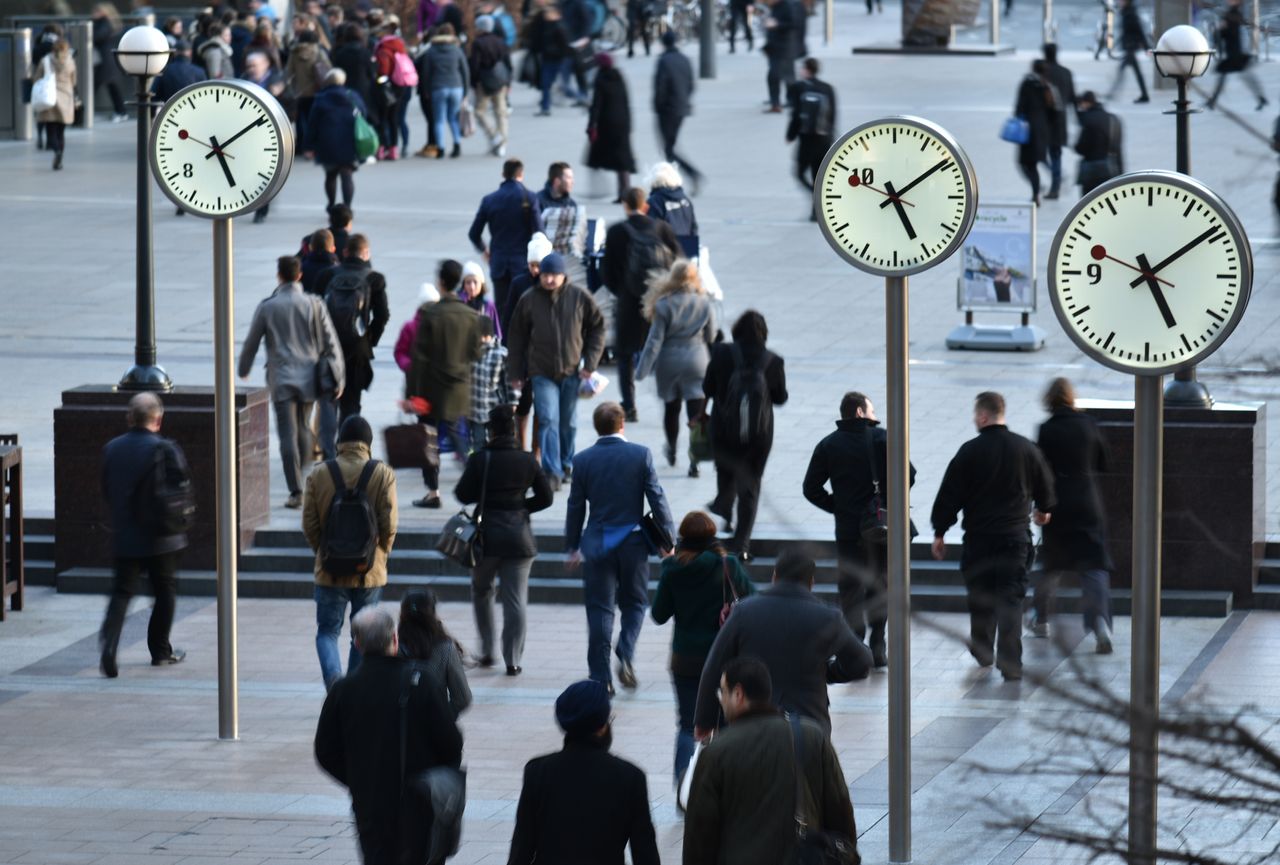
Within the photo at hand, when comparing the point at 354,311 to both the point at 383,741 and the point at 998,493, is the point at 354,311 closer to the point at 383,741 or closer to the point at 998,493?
the point at 998,493

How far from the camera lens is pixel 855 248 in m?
8.73

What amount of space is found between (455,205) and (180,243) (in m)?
3.32

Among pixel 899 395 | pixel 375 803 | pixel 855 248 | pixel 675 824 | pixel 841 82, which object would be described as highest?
pixel 841 82

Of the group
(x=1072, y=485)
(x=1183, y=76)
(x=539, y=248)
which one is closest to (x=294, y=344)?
(x=539, y=248)

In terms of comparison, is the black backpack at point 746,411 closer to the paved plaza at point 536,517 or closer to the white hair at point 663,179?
the paved plaza at point 536,517

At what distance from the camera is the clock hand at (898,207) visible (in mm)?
8656

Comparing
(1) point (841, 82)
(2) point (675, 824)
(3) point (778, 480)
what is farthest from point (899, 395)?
(1) point (841, 82)

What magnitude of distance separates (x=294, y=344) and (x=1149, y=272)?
28.2ft

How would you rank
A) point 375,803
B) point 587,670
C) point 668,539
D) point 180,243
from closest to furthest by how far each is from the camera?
point 375,803
point 668,539
point 587,670
point 180,243

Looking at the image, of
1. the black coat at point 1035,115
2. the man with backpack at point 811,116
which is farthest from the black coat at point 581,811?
the black coat at point 1035,115

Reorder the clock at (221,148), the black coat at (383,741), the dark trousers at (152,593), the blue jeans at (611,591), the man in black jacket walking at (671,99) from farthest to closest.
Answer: the man in black jacket walking at (671,99)
the dark trousers at (152,593)
the blue jeans at (611,591)
the clock at (221,148)
the black coat at (383,741)

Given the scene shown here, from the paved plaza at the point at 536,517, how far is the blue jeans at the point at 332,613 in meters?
0.41

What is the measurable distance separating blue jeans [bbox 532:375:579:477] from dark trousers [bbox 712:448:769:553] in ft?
4.24

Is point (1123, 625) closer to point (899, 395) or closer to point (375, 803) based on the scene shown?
point (899, 395)
